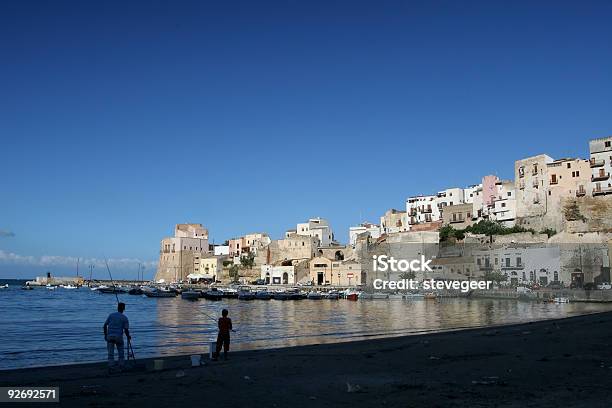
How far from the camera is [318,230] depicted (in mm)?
142875

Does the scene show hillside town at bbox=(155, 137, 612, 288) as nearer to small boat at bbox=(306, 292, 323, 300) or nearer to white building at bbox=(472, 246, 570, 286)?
white building at bbox=(472, 246, 570, 286)

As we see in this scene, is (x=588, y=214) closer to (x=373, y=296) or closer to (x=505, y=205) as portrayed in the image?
(x=505, y=205)

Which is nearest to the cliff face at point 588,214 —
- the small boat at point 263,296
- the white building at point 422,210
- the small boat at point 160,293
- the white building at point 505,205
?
the white building at point 505,205

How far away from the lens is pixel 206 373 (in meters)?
14.2

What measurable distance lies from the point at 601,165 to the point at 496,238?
57.3ft

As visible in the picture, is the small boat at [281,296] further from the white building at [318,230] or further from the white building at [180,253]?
the white building at [180,253]

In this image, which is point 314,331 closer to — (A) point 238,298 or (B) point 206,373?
(B) point 206,373

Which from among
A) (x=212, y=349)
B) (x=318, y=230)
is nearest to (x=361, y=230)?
(x=318, y=230)

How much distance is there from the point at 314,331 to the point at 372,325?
541 cm

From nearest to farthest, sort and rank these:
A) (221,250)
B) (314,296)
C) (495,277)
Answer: (495,277) → (314,296) → (221,250)

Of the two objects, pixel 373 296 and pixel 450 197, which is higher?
pixel 450 197

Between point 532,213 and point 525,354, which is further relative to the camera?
point 532,213

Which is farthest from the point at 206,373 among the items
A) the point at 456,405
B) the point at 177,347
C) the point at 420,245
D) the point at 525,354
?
the point at 420,245

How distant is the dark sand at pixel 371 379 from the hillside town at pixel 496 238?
58.0 metres
